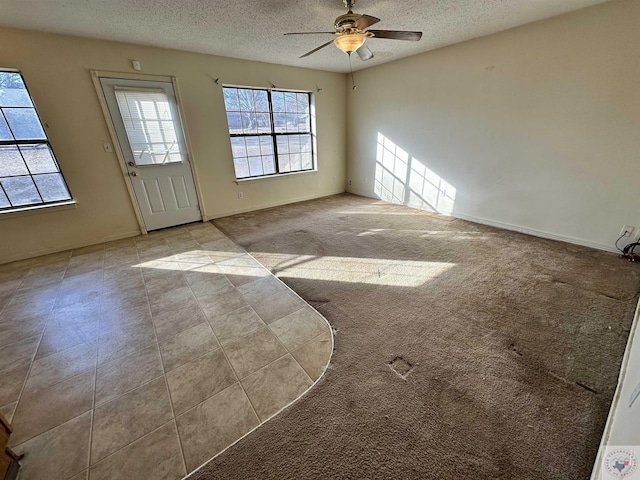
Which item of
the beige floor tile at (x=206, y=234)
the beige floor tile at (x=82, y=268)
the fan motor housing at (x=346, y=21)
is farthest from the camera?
the beige floor tile at (x=206, y=234)

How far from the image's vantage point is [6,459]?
106 centimetres

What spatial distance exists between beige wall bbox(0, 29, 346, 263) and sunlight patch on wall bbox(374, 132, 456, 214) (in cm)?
198

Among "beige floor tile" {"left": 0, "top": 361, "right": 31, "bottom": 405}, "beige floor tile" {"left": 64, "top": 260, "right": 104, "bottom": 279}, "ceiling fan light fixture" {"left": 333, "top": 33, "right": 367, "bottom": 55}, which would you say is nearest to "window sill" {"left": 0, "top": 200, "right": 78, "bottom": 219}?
"beige floor tile" {"left": 64, "top": 260, "right": 104, "bottom": 279}

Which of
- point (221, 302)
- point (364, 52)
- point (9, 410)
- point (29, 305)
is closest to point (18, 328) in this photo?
point (29, 305)

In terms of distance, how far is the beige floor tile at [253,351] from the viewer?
1628 mm

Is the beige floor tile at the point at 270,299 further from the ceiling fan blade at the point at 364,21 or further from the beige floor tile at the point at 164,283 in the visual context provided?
the ceiling fan blade at the point at 364,21

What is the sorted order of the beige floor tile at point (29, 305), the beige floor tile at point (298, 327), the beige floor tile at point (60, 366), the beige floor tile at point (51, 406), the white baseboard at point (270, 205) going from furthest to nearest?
the white baseboard at point (270, 205)
the beige floor tile at point (29, 305)
the beige floor tile at point (298, 327)
the beige floor tile at point (60, 366)
the beige floor tile at point (51, 406)

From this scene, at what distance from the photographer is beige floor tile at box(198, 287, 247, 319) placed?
7.02ft

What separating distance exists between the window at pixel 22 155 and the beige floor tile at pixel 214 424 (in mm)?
3623

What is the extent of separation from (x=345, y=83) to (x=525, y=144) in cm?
354

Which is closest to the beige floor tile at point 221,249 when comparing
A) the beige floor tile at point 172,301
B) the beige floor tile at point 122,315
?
the beige floor tile at point 172,301

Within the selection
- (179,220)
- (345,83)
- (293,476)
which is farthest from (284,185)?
(293,476)

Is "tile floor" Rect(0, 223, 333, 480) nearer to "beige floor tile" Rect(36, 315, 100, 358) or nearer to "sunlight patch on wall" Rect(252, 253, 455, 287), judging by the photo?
"beige floor tile" Rect(36, 315, 100, 358)

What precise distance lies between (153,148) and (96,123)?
64 cm
